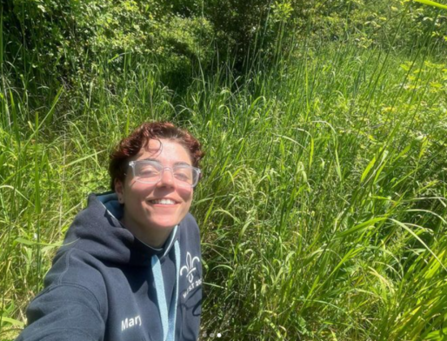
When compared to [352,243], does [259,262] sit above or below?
below

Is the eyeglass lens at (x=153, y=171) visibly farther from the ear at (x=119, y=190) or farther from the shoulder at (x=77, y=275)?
the shoulder at (x=77, y=275)

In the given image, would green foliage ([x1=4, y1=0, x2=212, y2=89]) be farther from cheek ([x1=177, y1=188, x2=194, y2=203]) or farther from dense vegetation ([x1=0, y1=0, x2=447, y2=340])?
cheek ([x1=177, y1=188, x2=194, y2=203])

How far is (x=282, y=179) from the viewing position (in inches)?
84.5

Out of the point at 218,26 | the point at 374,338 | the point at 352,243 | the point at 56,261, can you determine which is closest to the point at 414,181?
the point at 352,243

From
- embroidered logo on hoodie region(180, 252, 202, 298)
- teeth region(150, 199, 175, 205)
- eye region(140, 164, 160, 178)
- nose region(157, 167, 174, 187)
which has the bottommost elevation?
embroidered logo on hoodie region(180, 252, 202, 298)

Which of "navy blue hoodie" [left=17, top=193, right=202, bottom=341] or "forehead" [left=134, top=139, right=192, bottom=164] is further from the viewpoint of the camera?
"forehead" [left=134, top=139, right=192, bottom=164]

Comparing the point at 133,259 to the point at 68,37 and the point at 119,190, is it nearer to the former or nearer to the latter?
the point at 119,190

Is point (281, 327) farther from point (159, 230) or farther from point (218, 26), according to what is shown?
point (218, 26)

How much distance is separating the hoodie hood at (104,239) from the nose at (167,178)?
0.19 m

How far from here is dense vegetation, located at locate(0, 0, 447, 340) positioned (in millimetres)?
1764

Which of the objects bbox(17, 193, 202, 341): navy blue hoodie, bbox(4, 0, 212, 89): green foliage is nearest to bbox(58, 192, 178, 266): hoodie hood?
bbox(17, 193, 202, 341): navy blue hoodie

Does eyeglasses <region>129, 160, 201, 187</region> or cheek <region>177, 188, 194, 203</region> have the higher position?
eyeglasses <region>129, 160, 201, 187</region>

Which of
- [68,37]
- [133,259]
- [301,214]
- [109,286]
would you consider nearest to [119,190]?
[133,259]

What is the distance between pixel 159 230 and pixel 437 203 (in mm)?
1597
